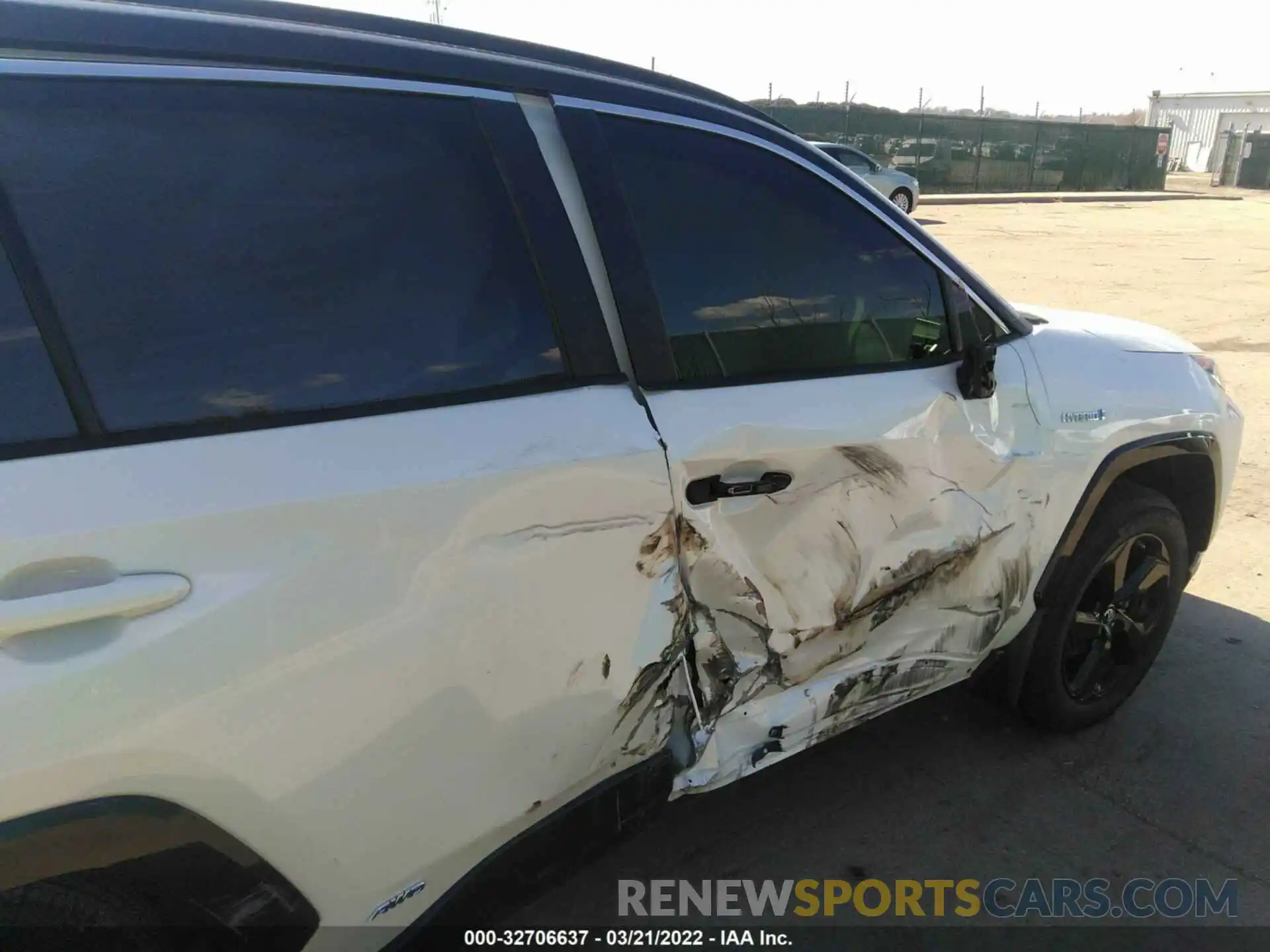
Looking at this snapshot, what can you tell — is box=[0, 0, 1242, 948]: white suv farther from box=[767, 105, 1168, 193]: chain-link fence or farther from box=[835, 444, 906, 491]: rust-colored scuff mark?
box=[767, 105, 1168, 193]: chain-link fence

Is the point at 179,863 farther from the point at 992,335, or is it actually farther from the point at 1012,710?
the point at 1012,710

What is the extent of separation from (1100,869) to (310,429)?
2.38 m

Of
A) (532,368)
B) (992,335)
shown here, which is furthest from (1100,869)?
(532,368)

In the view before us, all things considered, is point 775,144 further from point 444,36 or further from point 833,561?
point 833,561

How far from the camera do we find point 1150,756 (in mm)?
2939

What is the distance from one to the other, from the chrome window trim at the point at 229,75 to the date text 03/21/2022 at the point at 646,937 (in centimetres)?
191

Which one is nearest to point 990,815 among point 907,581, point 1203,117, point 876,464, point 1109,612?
point 1109,612

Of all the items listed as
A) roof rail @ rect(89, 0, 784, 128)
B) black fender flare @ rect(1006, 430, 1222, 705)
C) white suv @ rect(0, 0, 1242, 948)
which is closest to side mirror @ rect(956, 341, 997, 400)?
white suv @ rect(0, 0, 1242, 948)

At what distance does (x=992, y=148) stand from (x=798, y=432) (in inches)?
1270

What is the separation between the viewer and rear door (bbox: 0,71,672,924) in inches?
47.1

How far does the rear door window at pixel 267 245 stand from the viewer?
1.27 meters

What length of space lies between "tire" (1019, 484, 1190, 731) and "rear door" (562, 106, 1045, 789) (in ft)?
1.33

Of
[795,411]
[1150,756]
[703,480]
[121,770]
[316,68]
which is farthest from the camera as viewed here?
[1150,756]

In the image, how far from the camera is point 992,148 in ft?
98.7
